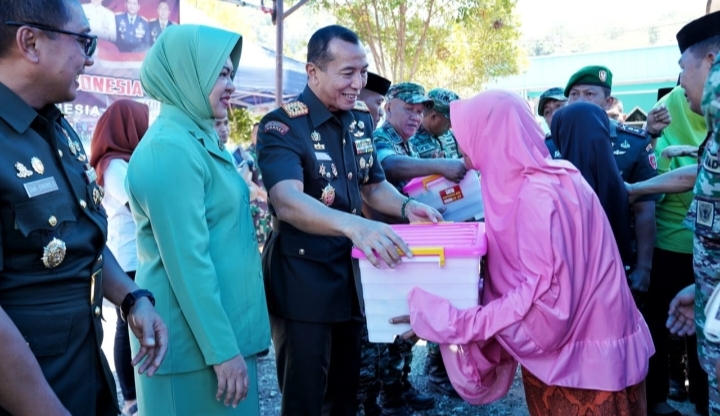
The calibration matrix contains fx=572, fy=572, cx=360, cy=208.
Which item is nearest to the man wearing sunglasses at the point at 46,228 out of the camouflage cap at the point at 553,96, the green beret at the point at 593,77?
the green beret at the point at 593,77

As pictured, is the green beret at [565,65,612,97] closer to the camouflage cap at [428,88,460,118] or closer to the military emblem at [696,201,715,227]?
the camouflage cap at [428,88,460,118]

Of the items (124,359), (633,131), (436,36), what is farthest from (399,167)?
(436,36)

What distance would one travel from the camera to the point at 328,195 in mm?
2617

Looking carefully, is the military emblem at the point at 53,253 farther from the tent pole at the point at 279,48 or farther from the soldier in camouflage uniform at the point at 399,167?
the tent pole at the point at 279,48

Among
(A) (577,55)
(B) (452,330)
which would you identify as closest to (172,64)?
(B) (452,330)

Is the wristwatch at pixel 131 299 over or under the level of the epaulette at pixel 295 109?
under

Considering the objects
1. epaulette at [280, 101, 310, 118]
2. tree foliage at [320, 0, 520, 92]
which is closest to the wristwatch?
epaulette at [280, 101, 310, 118]

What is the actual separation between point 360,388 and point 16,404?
2.41 m

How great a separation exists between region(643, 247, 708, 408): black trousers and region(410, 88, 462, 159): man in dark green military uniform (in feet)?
5.85

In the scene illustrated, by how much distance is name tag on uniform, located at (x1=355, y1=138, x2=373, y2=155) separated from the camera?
286cm

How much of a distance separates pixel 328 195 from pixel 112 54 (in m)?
6.61

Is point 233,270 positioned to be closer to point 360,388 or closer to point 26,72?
point 26,72

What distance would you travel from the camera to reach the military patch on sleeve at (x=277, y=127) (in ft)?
8.34

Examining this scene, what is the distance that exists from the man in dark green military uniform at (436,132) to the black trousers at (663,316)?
1782 millimetres
